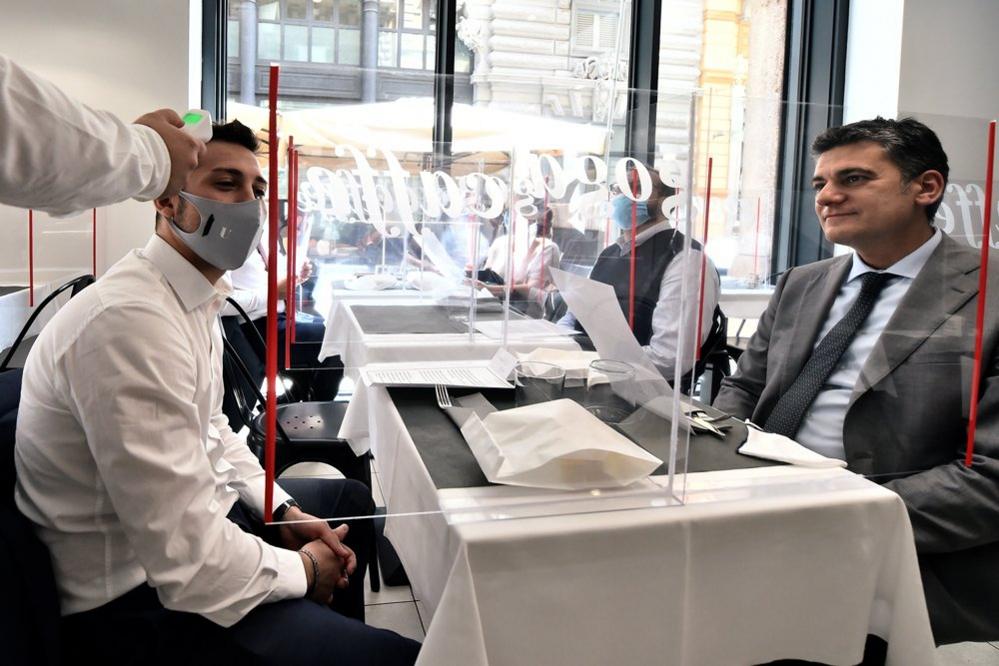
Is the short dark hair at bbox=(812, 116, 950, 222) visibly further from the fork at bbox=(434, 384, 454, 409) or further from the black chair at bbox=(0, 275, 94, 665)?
the black chair at bbox=(0, 275, 94, 665)

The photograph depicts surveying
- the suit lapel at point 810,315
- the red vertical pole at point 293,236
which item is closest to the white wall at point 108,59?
the red vertical pole at point 293,236

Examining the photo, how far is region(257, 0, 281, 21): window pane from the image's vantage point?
4.62 metres

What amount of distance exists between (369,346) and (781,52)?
4512mm

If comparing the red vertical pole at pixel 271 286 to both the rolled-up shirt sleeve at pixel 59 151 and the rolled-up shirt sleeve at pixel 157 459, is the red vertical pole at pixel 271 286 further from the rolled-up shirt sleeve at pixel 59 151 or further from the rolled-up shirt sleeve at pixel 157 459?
the rolled-up shirt sleeve at pixel 59 151

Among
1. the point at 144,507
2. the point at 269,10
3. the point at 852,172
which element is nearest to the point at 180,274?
the point at 144,507

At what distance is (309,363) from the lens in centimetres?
202

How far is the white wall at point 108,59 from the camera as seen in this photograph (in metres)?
3.85

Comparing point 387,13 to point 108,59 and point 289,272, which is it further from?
point 289,272

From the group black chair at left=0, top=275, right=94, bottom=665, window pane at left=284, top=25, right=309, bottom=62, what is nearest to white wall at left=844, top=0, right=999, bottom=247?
window pane at left=284, top=25, right=309, bottom=62

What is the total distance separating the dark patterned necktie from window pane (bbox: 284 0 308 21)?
3.94 meters

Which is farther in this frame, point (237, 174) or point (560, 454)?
point (237, 174)

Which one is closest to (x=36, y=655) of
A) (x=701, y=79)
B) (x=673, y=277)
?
(x=673, y=277)

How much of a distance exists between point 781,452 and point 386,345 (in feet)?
3.47

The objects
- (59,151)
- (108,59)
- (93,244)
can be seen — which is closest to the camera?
(59,151)
